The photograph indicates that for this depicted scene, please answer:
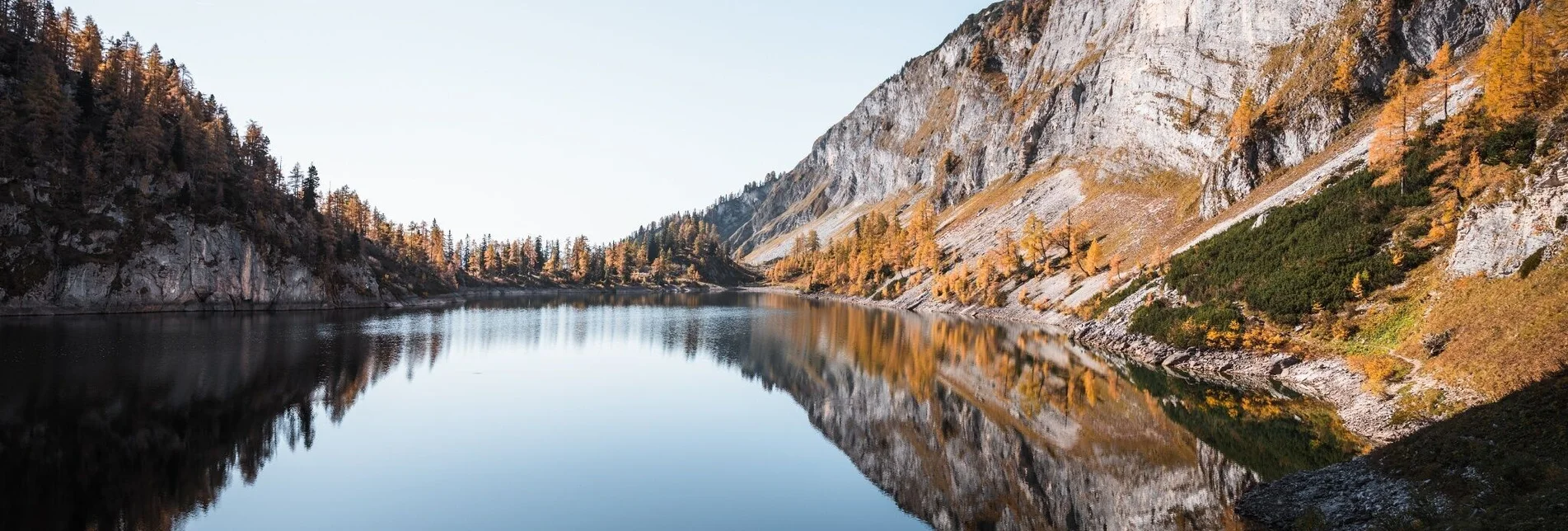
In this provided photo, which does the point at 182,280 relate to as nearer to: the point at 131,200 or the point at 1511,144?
the point at 131,200

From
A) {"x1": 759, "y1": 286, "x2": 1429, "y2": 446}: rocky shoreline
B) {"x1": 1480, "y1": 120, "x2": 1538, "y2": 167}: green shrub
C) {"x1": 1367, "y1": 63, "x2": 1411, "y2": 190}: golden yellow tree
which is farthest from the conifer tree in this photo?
{"x1": 759, "y1": 286, "x2": 1429, "y2": 446}: rocky shoreline

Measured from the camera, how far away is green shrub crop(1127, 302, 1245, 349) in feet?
180

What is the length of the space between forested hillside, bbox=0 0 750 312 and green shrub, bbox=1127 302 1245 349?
111812 millimetres

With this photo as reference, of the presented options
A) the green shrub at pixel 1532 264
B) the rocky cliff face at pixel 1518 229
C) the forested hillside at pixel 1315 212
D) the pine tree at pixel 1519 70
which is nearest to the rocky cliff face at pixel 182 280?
the forested hillside at pixel 1315 212

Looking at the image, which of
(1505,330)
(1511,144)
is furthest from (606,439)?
(1511,144)

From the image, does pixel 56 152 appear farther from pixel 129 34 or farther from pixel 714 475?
pixel 714 475

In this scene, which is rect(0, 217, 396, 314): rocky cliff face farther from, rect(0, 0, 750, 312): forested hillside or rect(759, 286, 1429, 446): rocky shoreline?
rect(759, 286, 1429, 446): rocky shoreline

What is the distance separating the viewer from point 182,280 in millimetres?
96250

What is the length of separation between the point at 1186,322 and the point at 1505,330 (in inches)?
1136

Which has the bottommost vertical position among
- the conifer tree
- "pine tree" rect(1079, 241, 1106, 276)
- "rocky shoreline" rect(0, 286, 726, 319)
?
"rocky shoreline" rect(0, 286, 726, 319)

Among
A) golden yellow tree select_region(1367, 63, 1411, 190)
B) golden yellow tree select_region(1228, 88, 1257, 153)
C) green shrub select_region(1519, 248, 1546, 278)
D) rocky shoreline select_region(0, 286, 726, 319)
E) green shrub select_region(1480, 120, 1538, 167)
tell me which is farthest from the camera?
golden yellow tree select_region(1228, 88, 1257, 153)

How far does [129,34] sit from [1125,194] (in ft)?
566

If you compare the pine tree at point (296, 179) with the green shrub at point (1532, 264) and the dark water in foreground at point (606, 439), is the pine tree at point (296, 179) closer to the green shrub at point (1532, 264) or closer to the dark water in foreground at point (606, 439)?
the dark water in foreground at point (606, 439)

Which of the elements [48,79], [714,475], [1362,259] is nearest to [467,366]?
[714,475]
